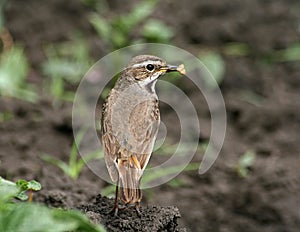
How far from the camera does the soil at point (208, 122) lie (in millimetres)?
6641

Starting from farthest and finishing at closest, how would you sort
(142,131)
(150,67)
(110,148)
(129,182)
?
(150,67) < (142,131) < (110,148) < (129,182)

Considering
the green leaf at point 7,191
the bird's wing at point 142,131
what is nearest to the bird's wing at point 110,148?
the bird's wing at point 142,131

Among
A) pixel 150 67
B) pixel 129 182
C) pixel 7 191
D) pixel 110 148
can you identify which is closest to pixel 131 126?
pixel 110 148

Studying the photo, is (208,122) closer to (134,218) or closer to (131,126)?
(131,126)

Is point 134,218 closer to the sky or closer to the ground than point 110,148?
closer to the ground

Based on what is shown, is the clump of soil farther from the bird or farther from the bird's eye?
the bird's eye

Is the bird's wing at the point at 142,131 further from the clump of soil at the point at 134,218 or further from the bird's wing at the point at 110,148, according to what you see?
the clump of soil at the point at 134,218

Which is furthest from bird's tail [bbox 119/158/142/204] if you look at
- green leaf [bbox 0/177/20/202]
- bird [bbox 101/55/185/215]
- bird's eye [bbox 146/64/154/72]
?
bird's eye [bbox 146/64/154/72]

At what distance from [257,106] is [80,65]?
6.17ft

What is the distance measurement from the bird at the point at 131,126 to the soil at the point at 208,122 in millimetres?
212

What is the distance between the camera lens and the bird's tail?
16.0 ft

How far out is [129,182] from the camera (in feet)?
16.2

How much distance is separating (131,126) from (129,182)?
0.49m

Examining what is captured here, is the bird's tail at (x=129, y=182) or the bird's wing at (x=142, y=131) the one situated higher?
the bird's wing at (x=142, y=131)
